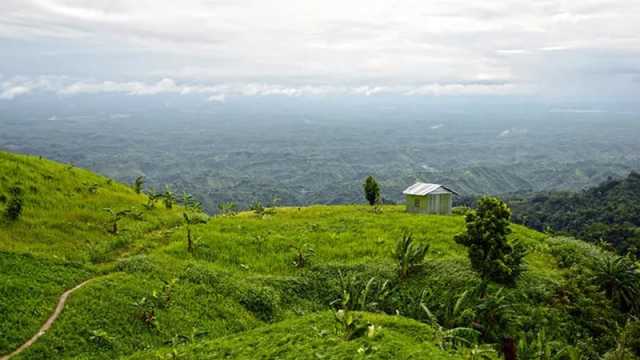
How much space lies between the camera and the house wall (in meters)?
46.8

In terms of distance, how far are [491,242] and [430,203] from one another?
17148 mm

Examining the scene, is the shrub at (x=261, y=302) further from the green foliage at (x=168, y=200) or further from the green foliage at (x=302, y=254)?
the green foliage at (x=168, y=200)

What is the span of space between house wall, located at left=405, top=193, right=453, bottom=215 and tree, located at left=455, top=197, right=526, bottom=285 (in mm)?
16047

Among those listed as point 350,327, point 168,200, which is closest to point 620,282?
point 350,327

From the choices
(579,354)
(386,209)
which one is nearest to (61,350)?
(579,354)

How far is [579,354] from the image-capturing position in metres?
25.6

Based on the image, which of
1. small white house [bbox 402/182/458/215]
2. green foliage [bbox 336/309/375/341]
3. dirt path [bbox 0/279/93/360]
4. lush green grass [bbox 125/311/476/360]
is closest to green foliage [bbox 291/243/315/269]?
lush green grass [bbox 125/311/476/360]

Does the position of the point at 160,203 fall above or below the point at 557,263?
above

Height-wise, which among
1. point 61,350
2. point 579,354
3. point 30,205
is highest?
point 30,205

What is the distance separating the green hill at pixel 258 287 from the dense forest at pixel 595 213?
139 feet

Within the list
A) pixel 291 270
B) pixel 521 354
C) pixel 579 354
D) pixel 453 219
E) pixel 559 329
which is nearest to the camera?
pixel 521 354

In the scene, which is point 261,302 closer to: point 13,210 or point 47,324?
point 47,324

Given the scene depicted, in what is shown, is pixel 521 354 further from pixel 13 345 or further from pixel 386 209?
pixel 386 209

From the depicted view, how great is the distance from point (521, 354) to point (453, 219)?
21180mm
